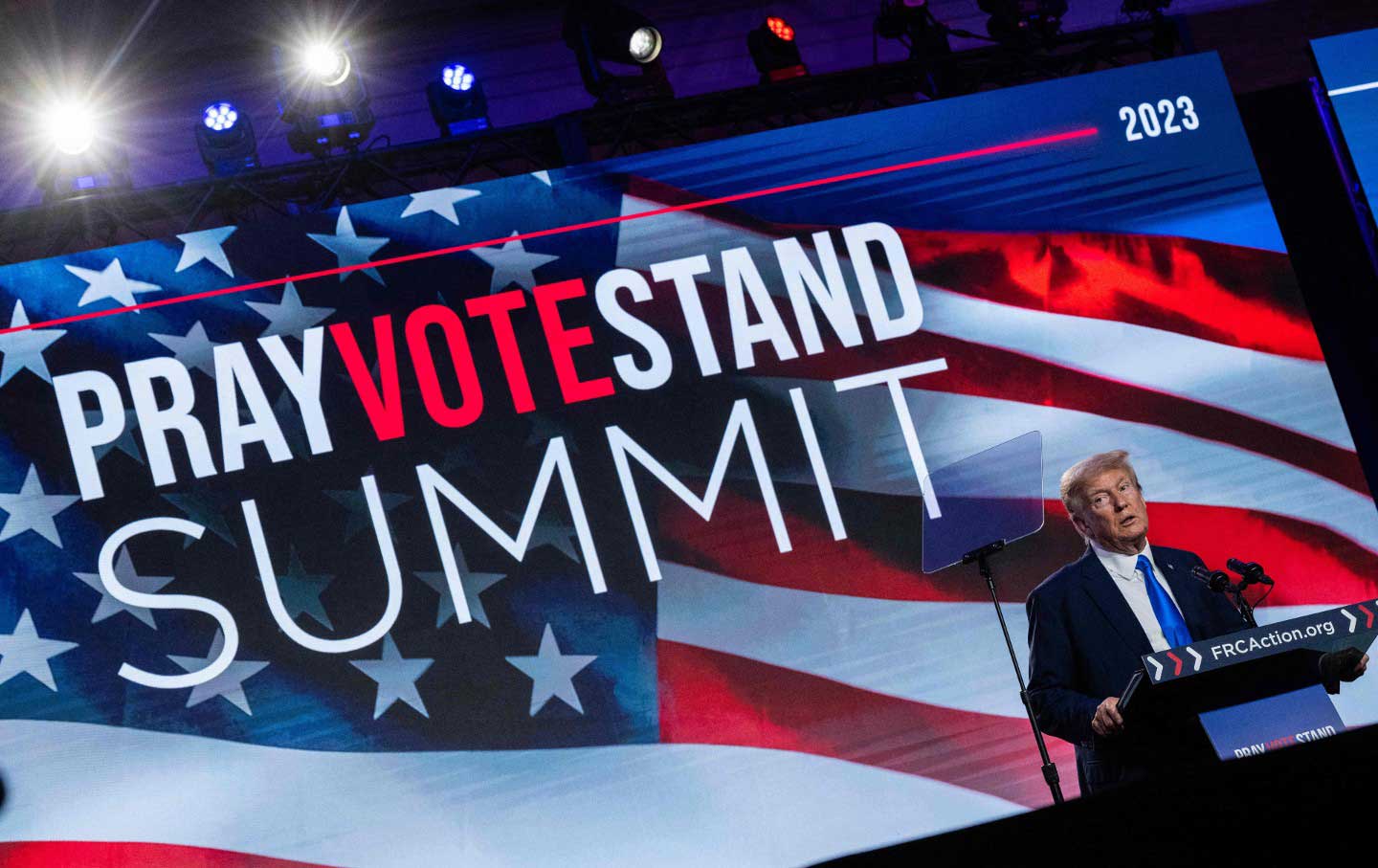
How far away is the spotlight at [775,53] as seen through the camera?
17.3 ft

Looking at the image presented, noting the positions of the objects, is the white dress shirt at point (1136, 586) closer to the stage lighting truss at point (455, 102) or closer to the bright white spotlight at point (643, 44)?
the bright white spotlight at point (643, 44)

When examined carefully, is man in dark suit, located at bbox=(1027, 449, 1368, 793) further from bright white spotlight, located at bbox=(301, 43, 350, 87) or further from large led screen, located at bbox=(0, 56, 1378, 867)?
bright white spotlight, located at bbox=(301, 43, 350, 87)

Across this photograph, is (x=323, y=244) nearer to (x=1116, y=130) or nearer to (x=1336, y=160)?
(x=1116, y=130)

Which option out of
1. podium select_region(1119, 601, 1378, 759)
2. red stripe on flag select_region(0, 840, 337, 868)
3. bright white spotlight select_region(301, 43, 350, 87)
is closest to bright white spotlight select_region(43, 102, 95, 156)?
bright white spotlight select_region(301, 43, 350, 87)

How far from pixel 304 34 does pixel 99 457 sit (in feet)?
6.81

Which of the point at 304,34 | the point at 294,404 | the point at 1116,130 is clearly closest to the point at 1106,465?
the point at 1116,130

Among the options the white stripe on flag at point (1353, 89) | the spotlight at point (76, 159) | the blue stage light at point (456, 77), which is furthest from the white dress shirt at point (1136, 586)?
the spotlight at point (76, 159)

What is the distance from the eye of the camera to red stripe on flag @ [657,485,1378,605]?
4.50 m

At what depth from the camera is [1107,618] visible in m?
3.41

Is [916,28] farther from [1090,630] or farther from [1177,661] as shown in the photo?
[1177,661]

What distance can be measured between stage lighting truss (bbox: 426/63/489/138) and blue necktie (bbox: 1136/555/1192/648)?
117 inches

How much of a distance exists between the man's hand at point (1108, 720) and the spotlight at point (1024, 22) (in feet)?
10.6

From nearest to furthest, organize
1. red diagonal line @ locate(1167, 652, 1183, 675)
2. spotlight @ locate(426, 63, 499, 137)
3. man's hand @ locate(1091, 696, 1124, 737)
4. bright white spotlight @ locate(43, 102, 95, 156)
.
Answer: red diagonal line @ locate(1167, 652, 1183, 675), man's hand @ locate(1091, 696, 1124, 737), bright white spotlight @ locate(43, 102, 95, 156), spotlight @ locate(426, 63, 499, 137)

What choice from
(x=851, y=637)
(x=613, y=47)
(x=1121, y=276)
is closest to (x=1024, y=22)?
(x=1121, y=276)
